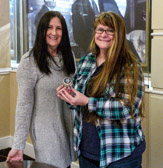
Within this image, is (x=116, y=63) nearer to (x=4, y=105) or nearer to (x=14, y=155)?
(x=14, y=155)

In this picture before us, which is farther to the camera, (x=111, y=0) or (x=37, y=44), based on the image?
(x=111, y=0)

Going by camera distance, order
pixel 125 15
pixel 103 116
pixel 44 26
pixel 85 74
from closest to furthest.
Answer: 1. pixel 103 116
2. pixel 85 74
3. pixel 44 26
4. pixel 125 15

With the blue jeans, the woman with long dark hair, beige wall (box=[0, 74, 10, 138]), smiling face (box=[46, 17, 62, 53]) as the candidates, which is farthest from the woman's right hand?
beige wall (box=[0, 74, 10, 138])

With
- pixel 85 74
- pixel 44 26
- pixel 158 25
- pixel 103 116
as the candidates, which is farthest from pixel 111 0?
pixel 103 116

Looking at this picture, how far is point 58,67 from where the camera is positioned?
6.72 feet

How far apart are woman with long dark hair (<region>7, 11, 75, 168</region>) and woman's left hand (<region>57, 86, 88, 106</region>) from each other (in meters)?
0.33

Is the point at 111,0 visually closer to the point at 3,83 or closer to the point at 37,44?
the point at 37,44

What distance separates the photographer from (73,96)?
1658 mm

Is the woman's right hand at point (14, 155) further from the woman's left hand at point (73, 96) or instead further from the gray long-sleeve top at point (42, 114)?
the woman's left hand at point (73, 96)

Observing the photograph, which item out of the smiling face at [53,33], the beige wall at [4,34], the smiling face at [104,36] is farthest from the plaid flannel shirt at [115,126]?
the beige wall at [4,34]

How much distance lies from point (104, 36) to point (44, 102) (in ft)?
2.02

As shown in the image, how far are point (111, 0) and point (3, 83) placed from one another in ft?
6.26

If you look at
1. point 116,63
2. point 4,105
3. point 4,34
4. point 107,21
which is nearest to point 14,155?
point 116,63

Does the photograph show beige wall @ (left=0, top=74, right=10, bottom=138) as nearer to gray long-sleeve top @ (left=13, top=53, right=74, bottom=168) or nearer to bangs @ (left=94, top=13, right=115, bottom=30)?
gray long-sleeve top @ (left=13, top=53, right=74, bottom=168)
